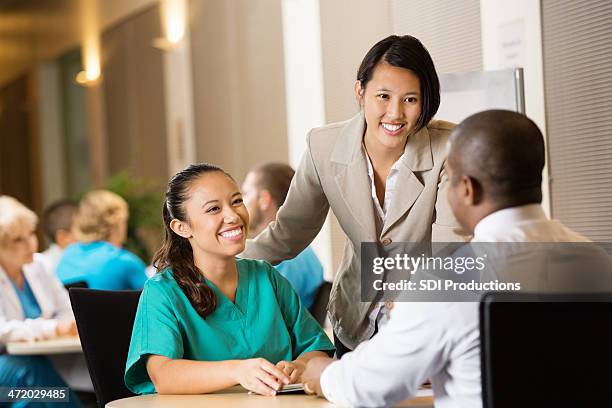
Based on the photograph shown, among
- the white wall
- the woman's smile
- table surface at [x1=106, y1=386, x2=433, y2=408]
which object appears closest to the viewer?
table surface at [x1=106, y1=386, x2=433, y2=408]

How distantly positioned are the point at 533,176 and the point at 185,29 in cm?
658

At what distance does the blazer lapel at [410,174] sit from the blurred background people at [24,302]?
79.0 inches

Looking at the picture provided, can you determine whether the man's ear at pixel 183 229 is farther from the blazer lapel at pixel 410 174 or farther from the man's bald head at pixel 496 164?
the man's bald head at pixel 496 164

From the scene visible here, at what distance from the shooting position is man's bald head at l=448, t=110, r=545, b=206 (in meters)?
1.48

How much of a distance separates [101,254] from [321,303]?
145 cm

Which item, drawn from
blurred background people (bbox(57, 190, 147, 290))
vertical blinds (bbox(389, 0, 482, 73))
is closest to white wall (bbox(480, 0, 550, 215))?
vertical blinds (bbox(389, 0, 482, 73))

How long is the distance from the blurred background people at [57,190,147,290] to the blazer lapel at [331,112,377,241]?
2323 mm

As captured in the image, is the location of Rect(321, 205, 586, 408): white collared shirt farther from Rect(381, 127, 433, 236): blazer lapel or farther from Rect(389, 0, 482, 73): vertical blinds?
Rect(389, 0, 482, 73): vertical blinds

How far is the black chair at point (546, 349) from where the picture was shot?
1.31 metres

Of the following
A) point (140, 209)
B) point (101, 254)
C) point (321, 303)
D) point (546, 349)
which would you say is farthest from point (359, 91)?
point (140, 209)

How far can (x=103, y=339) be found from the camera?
2.31 m

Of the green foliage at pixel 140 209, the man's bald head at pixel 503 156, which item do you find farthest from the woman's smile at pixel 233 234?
the green foliage at pixel 140 209

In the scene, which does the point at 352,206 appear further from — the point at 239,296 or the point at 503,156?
the point at 503,156

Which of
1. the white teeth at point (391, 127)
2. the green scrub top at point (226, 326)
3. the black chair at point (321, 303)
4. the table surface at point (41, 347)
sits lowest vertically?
the table surface at point (41, 347)
